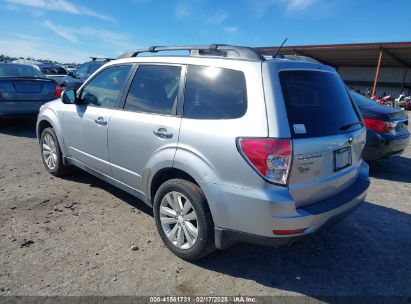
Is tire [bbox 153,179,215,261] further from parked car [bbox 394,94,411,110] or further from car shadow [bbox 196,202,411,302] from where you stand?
parked car [bbox 394,94,411,110]

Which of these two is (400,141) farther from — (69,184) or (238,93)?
(69,184)

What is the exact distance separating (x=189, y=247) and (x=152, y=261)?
383mm

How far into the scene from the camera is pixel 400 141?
605 centimetres

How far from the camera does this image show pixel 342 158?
3.08m

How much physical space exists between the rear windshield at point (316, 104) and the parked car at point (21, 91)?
7.31 metres

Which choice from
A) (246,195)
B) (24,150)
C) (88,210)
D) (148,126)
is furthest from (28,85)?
(246,195)

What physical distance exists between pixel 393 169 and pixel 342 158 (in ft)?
14.5

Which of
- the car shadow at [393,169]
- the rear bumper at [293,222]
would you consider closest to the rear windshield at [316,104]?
the rear bumper at [293,222]

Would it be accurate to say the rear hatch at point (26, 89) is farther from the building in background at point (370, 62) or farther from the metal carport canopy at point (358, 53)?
the building in background at point (370, 62)

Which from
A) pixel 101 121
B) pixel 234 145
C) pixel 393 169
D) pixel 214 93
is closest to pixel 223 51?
pixel 214 93

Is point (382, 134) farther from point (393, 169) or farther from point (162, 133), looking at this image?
point (162, 133)

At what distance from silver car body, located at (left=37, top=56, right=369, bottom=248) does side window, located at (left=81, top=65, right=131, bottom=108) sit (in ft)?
1.85

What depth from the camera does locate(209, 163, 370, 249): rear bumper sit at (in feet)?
8.52

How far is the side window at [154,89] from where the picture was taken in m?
3.34
